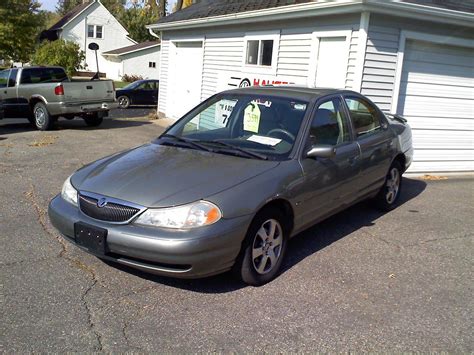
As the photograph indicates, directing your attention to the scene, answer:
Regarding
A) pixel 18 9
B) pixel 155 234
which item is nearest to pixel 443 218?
pixel 155 234

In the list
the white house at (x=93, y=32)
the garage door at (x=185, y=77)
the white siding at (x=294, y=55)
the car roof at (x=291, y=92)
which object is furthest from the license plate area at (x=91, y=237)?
the white house at (x=93, y=32)

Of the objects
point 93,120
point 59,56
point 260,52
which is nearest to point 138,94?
point 93,120

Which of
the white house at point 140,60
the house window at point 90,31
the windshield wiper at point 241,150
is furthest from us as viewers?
the house window at point 90,31

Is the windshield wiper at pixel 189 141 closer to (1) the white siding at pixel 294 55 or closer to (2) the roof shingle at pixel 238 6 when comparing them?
(1) the white siding at pixel 294 55

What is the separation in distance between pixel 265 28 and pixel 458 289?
295 inches

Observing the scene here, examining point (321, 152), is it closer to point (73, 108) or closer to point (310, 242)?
point (310, 242)

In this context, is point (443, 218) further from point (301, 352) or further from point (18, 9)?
point (18, 9)

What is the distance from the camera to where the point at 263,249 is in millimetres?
3865

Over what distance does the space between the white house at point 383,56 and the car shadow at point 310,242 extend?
6.33 feet

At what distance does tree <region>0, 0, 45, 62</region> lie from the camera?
1408 inches

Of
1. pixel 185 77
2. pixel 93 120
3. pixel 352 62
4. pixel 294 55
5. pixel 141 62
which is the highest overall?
pixel 141 62

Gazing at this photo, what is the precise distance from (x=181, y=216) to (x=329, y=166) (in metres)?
1.76

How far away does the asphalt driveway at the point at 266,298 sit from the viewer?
3.10 m

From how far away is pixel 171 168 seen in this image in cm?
390
